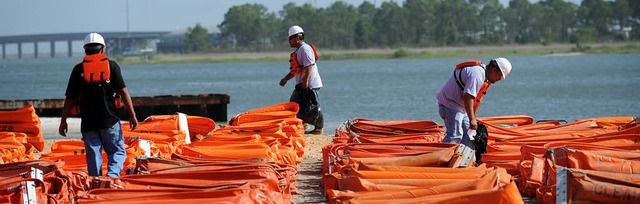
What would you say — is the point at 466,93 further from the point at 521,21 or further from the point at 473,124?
the point at 521,21

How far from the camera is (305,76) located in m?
16.3

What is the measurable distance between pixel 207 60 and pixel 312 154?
15058 cm

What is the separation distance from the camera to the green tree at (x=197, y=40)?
17850 centimetres

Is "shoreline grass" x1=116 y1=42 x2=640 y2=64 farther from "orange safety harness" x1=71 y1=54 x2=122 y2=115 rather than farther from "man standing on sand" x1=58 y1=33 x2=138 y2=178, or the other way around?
"orange safety harness" x1=71 y1=54 x2=122 y2=115

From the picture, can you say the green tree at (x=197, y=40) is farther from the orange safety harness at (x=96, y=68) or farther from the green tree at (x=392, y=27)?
the orange safety harness at (x=96, y=68)

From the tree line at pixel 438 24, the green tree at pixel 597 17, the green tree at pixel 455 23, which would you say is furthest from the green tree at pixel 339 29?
the green tree at pixel 597 17

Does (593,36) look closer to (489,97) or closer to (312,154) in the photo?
(489,97)

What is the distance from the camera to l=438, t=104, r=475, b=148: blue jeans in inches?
468

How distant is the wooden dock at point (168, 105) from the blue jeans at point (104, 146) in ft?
41.7

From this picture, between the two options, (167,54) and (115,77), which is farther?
(167,54)

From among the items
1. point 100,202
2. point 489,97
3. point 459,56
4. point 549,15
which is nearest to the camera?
point 100,202

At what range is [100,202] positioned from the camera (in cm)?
916

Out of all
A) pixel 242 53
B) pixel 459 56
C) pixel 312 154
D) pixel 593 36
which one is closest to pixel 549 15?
pixel 593 36

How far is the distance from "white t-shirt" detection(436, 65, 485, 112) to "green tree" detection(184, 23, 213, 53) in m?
166
